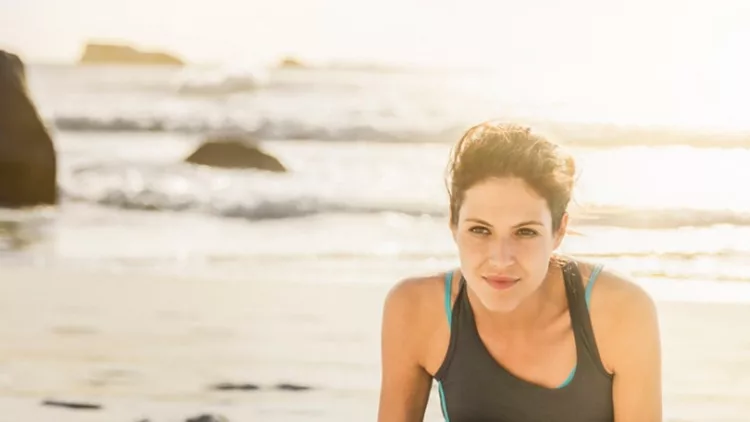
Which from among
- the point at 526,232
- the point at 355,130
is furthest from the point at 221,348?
the point at 526,232

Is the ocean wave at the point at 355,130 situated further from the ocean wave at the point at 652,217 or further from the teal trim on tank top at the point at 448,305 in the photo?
the teal trim on tank top at the point at 448,305

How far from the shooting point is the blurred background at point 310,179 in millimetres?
2143

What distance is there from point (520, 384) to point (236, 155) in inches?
38.7

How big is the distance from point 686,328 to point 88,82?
5.18 feet

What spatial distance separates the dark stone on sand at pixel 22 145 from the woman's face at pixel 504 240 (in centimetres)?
124

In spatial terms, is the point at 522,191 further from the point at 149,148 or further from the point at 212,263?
the point at 149,148

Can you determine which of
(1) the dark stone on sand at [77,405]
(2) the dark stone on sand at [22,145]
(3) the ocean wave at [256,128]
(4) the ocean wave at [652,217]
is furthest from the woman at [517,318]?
(2) the dark stone on sand at [22,145]

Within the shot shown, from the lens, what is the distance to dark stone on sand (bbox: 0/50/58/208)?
229cm

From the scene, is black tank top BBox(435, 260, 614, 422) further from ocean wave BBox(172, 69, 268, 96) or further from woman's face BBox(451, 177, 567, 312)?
ocean wave BBox(172, 69, 268, 96)

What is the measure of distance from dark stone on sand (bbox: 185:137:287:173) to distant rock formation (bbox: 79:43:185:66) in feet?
0.73

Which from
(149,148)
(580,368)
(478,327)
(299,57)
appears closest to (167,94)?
(149,148)

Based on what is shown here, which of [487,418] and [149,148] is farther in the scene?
[149,148]

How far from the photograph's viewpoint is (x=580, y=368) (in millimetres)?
1578

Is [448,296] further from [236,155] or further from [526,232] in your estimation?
[236,155]
